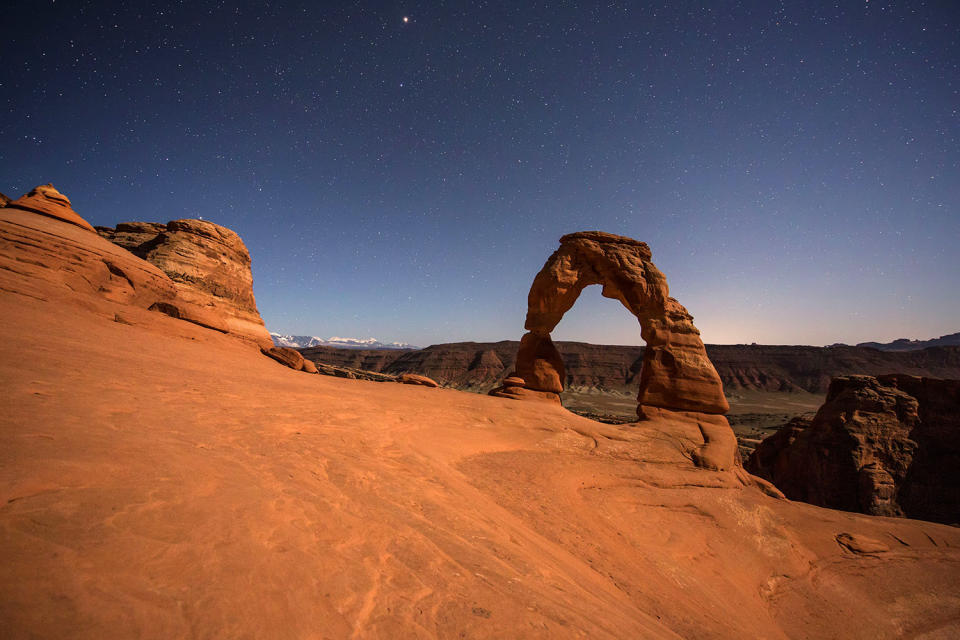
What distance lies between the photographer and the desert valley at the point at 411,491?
1.95 meters

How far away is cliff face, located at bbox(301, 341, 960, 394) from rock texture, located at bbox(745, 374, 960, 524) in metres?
54.1

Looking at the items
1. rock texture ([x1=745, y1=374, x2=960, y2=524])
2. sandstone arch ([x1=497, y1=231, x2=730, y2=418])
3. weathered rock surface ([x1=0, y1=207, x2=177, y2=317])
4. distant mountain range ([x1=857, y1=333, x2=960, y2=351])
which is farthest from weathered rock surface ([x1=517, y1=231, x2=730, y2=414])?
distant mountain range ([x1=857, y1=333, x2=960, y2=351])

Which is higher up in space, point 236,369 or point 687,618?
point 236,369

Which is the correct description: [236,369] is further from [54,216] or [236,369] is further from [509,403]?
[54,216]

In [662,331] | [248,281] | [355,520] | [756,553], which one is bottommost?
[756,553]

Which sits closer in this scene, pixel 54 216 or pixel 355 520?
pixel 355 520

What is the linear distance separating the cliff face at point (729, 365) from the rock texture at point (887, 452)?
5406 cm

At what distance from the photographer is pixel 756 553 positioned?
648 centimetres

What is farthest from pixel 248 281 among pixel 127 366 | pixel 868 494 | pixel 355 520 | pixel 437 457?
pixel 868 494

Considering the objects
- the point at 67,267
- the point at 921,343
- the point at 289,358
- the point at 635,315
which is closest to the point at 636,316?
the point at 635,315

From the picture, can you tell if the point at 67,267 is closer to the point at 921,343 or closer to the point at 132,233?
the point at 132,233

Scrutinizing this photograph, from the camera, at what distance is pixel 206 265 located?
56.2 feet

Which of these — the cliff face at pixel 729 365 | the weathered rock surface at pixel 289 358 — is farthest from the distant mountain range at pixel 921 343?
the weathered rock surface at pixel 289 358

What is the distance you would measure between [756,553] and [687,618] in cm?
392
